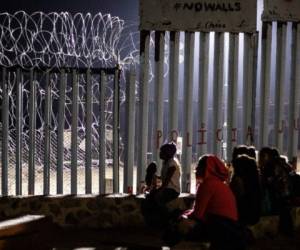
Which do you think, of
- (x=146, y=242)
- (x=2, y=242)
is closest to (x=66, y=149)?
(x=146, y=242)

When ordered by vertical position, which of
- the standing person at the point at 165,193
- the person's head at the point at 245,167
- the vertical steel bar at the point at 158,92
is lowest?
the standing person at the point at 165,193

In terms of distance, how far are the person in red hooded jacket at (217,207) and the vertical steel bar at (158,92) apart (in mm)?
2100

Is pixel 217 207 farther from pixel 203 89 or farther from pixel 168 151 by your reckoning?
pixel 203 89

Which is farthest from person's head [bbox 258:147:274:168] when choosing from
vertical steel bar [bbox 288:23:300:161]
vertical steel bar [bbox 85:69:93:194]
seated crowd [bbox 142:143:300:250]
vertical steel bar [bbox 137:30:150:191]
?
vertical steel bar [bbox 85:69:93:194]

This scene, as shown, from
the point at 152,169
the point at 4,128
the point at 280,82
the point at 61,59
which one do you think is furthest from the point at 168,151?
the point at 61,59

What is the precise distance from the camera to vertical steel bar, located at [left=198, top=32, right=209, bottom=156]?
6602mm

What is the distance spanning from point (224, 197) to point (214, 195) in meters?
0.09

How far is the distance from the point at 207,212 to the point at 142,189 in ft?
7.13

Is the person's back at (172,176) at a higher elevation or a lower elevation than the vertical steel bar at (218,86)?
lower

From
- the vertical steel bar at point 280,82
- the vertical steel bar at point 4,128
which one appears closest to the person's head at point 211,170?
the vertical steel bar at point 280,82

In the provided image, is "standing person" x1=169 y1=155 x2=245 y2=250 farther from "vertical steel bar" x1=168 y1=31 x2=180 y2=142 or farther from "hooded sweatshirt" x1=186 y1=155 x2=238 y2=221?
"vertical steel bar" x1=168 y1=31 x2=180 y2=142

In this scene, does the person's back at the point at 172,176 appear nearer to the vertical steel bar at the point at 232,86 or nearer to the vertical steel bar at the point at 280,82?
the vertical steel bar at the point at 232,86

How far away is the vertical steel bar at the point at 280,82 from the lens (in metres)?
6.70

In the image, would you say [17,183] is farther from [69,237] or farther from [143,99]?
[143,99]
